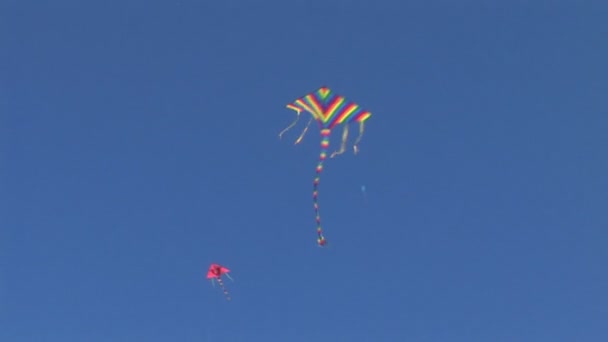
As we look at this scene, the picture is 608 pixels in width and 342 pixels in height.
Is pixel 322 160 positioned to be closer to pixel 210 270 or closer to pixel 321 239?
pixel 321 239

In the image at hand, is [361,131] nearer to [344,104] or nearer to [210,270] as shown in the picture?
[344,104]

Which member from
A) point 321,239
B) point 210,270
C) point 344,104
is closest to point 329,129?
point 344,104

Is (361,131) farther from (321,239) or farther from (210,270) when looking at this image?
(210,270)

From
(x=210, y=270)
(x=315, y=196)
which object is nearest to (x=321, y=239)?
(x=315, y=196)

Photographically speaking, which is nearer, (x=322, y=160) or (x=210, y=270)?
(x=322, y=160)

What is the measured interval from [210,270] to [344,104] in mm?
6563

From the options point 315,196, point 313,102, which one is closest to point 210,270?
point 315,196

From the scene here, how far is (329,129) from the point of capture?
91.1 feet

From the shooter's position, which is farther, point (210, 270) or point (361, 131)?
point (210, 270)

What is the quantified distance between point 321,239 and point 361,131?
9.78 feet

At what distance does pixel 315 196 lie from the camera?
2847 cm

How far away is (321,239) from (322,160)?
2440mm

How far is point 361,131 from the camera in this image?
87.1 feet

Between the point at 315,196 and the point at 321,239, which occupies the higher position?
the point at 315,196
